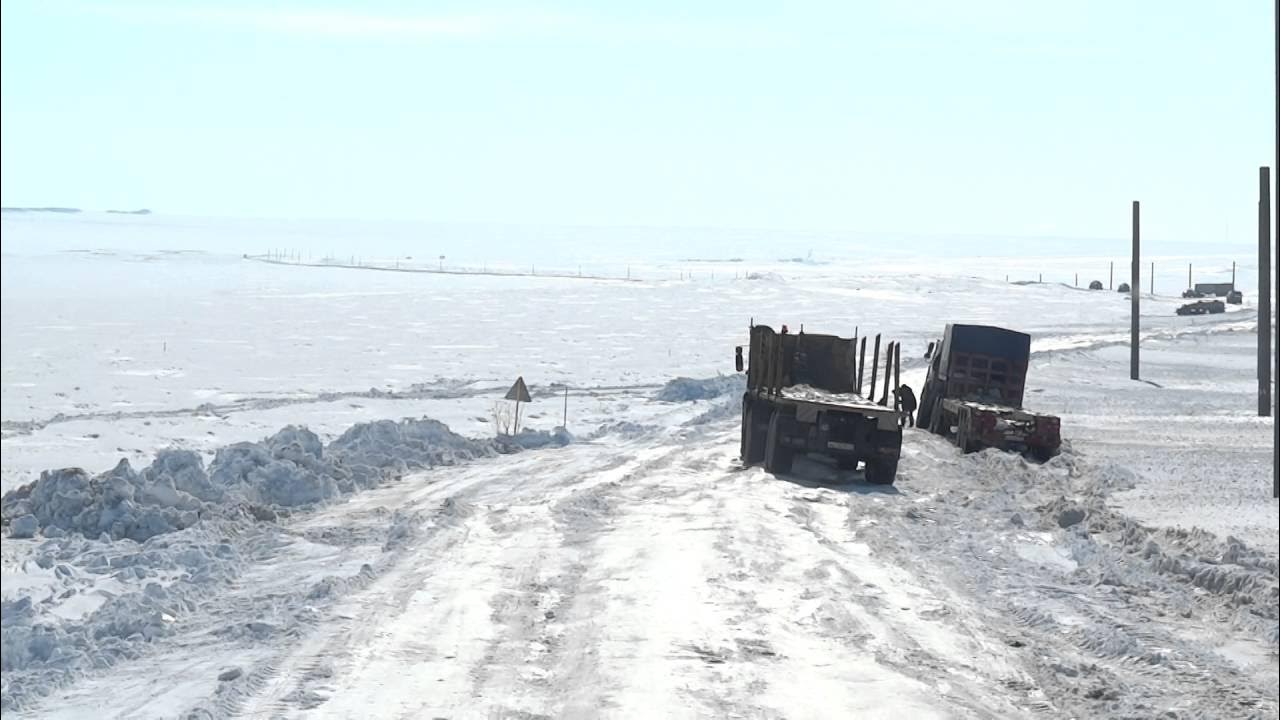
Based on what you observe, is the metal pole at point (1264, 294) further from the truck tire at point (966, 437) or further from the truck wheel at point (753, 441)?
the truck wheel at point (753, 441)

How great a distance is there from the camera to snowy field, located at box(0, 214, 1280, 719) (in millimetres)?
10148

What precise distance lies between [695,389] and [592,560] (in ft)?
72.9

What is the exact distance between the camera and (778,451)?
22.2 metres

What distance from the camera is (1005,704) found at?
390 inches

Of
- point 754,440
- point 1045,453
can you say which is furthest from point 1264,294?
point 754,440

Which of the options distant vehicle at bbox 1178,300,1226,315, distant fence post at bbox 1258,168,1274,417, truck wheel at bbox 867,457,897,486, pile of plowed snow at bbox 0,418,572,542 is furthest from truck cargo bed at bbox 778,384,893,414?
distant vehicle at bbox 1178,300,1226,315

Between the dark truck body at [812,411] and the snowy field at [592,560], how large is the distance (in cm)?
51

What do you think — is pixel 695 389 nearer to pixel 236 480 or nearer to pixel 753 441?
pixel 753 441

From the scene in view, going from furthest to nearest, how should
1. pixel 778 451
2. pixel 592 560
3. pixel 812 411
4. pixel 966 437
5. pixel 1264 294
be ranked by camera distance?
1. pixel 1264 294
2. pixel 966 437
3. pixel 778 451
4. pixel 812 411
5. pixel 592 560

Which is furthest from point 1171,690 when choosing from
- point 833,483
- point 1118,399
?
point 1118,399

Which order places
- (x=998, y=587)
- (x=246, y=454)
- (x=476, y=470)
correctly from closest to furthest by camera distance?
(x=998, y=587), (x=246, y=454), (x=476, y=470)

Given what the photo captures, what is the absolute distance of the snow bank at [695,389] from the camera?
1426 inches

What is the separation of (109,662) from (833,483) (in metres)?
13.1

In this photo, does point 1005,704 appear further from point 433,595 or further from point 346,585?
point 346,585
